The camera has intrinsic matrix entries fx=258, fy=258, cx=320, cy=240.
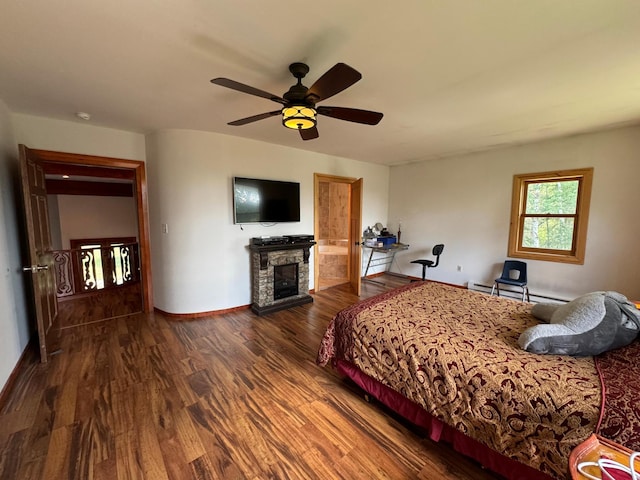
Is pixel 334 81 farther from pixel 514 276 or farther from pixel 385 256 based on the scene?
pixel 385 256

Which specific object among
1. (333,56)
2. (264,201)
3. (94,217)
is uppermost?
(333,56)

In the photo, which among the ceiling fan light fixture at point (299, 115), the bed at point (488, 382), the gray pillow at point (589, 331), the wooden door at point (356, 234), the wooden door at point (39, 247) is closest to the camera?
the bed at point (488, 382)

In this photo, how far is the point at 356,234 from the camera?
185 inches

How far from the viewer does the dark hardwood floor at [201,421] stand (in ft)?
4.88

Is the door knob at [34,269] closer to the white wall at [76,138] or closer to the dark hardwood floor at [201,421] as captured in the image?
the dark hardwood floor at [201,421]

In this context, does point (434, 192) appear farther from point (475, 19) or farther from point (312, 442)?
point (312, 442)

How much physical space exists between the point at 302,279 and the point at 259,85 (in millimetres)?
2808

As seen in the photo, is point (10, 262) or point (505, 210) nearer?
point (10, 262)

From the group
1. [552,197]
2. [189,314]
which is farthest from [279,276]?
[552,197]

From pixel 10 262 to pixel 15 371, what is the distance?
0.97m

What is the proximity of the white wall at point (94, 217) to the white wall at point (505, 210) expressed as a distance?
6.25 metres

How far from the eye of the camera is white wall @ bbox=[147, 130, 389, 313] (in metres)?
3.38

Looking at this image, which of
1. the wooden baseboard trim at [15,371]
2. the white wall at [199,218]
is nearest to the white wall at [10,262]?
the wooden baseboard trim at [15,371]

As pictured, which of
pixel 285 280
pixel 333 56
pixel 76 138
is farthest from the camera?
pixel 285 280
